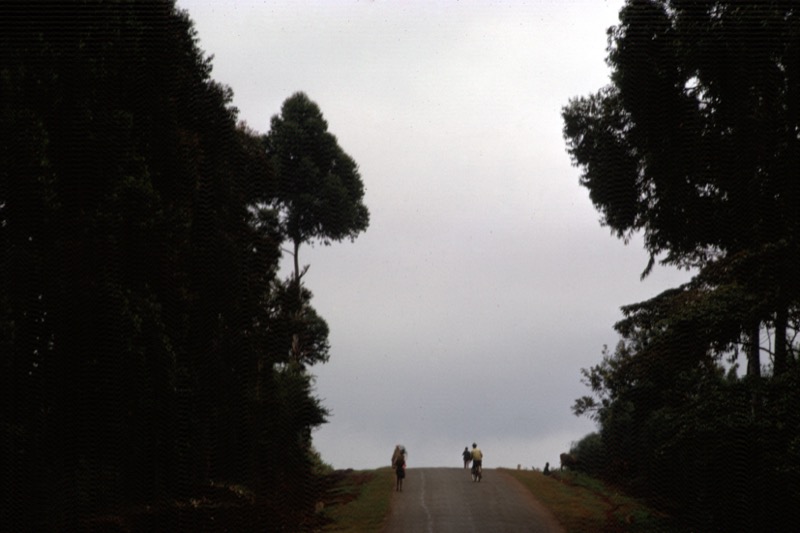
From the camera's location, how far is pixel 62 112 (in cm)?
1886

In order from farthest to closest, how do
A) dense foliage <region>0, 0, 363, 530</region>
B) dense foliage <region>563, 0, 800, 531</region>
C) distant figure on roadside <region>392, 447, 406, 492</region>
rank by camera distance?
distant figure on roadside <region>392, 447, 406, 492</region> < dense foliage <region>563, 0, 800, 531</region> < dense foliage <region>0, 0, 363, 530</region>

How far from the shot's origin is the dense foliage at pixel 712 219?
20.7 meters

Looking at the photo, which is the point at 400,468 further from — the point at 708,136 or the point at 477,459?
the point at 708,136

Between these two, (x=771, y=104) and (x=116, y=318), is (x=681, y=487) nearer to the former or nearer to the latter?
(x=771, y=104)

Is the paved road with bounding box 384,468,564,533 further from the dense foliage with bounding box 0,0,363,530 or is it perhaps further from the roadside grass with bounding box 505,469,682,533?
the dense foliage with bounding box 0,0,363,530

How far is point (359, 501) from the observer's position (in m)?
31.7

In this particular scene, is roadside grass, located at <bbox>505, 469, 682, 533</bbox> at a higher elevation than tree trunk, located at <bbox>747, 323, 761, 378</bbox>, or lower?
lower

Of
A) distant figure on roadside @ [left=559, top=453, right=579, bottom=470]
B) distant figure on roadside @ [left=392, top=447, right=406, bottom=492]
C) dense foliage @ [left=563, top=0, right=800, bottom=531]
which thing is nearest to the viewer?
dense foliage @ [left=563, top=0, right=800, bottom=531]

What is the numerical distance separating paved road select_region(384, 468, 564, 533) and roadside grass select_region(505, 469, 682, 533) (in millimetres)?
548

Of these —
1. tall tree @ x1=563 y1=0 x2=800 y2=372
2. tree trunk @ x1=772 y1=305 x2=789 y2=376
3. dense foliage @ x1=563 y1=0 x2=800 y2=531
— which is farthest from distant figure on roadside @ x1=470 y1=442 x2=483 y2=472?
tree trunk @ x1=772 y1=305 x2=789 y2=376

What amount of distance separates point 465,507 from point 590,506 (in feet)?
14.2

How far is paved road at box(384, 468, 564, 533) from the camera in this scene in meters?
26.0

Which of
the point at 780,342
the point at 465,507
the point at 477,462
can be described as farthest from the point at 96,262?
the point at 477,462

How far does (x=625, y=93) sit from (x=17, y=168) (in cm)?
1825
